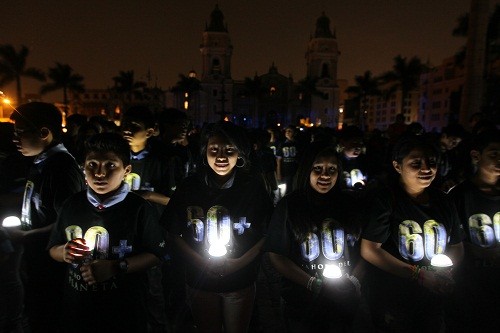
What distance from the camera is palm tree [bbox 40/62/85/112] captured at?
170 ft

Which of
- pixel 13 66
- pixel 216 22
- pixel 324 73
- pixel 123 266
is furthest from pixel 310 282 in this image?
pixel 216 22

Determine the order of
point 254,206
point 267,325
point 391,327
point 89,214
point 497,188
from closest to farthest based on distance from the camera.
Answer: point 89,214 < point 391,327 < point 254,206 < point 497,188 < point 267,325

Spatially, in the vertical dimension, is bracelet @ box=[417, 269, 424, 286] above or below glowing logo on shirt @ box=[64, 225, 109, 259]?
below

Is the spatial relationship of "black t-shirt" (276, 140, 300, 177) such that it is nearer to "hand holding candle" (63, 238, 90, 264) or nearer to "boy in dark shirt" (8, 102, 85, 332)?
"boy in dark shirt" (8, 102, 85, 332)

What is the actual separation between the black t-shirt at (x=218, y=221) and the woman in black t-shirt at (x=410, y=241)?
939 mm

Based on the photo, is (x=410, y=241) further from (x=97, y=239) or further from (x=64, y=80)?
(x=64, y=80)

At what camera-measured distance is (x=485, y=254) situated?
337 centimetres

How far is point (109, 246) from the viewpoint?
2.75 metres

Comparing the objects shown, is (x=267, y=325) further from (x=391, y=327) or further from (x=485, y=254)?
(x=485, y=254)

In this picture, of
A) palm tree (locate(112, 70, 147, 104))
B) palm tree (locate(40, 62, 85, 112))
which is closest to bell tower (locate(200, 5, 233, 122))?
palm tree (locate(112, 70, 147, 104))

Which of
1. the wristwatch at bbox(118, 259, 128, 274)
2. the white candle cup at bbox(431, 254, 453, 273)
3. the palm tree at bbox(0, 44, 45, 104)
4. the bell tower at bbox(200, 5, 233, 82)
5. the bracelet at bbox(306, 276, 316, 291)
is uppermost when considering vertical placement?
the bell tower at bbox(200, 5, 233, 82)

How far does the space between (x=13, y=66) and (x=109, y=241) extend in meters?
45.7

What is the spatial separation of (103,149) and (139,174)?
5.33 ft

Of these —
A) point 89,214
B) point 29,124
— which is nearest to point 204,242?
point 89,214
